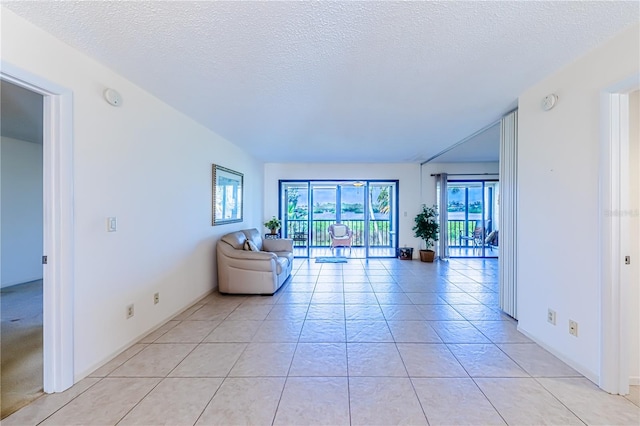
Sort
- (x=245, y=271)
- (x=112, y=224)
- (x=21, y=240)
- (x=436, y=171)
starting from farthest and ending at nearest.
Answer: (x=436, y=171) → (x=21, y=240) → (x=245, y=271) → (x=112, y=224)

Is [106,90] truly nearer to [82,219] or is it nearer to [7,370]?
[82,219]

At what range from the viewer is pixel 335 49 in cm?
193

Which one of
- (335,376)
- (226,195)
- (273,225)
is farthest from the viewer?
(273,225)

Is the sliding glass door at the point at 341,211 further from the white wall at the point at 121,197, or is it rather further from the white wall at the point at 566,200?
the white wall at the point at 566,200

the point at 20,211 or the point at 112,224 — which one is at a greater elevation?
the point at 20,211

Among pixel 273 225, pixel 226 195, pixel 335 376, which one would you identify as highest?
pixel 226 195

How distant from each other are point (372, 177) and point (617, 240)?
540cm

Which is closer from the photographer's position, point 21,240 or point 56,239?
point 56,239

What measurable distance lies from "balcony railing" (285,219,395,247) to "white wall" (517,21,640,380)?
15.8ft

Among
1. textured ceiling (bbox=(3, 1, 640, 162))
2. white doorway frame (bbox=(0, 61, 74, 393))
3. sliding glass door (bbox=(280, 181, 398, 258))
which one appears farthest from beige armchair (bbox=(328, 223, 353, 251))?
white doorway frame (bbox=(0, 61, 74, 393))

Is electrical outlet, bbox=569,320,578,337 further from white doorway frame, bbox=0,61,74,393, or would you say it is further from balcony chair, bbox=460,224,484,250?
balcony chair, bbox=460,224,484,250

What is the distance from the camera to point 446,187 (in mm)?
7012

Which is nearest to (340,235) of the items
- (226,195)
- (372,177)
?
(372,177)

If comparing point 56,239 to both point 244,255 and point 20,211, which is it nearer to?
point 244,255
